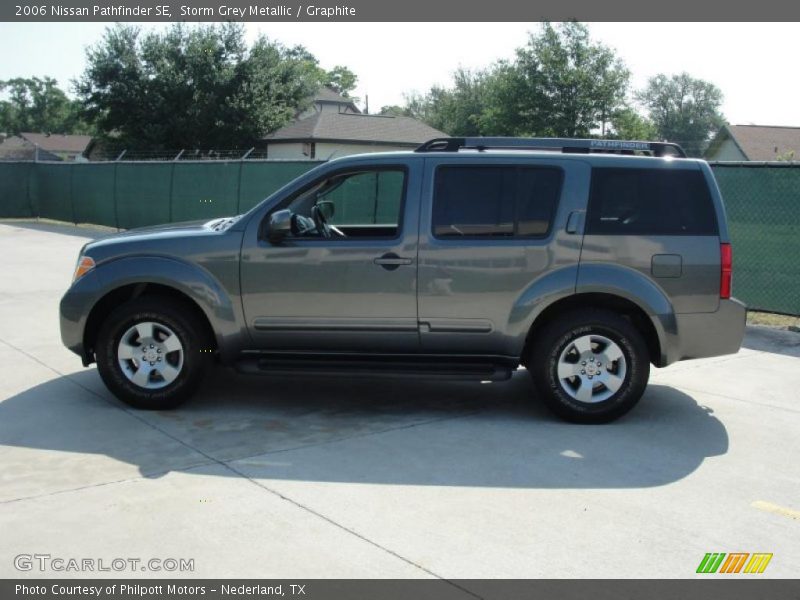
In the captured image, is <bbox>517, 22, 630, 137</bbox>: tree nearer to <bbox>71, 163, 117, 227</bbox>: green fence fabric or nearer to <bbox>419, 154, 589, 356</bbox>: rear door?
<bbox>71, 163, 117, 227</bbox>: green fence fabric

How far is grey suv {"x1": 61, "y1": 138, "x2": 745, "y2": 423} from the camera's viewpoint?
6152 mm

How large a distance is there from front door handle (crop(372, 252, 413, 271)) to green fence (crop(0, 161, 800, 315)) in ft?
19.4

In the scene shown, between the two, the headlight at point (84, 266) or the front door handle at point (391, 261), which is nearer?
the front door handle at point (391, 261)

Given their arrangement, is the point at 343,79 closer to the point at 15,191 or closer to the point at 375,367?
the point at 15,191

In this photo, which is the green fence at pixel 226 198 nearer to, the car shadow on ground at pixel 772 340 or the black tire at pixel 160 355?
the car shadow on ground at pixel 772 340

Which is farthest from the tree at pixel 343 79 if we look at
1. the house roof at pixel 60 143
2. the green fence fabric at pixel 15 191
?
the green fence fabric at pixel 15 191

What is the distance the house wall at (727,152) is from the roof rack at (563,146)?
46.9 m

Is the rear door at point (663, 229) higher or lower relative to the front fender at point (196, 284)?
higher

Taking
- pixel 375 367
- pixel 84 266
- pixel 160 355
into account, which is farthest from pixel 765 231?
pixel 84 266

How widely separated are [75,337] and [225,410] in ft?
4.13

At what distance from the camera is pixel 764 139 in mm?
50875

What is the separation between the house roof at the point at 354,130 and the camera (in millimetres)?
48094

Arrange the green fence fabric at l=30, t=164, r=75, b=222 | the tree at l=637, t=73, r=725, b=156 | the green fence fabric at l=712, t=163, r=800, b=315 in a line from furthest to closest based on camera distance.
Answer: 1. the tree at l=637, t=73, r=725, b=156
2. the green fence fabric at l=30, t=164, r=75, b=222
3. the green fence fabric at l=712, t=163, r=800, b=315

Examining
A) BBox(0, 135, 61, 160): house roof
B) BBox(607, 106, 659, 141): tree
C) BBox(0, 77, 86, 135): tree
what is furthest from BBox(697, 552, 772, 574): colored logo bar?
BBox(0, 77, 86, 135): tree
